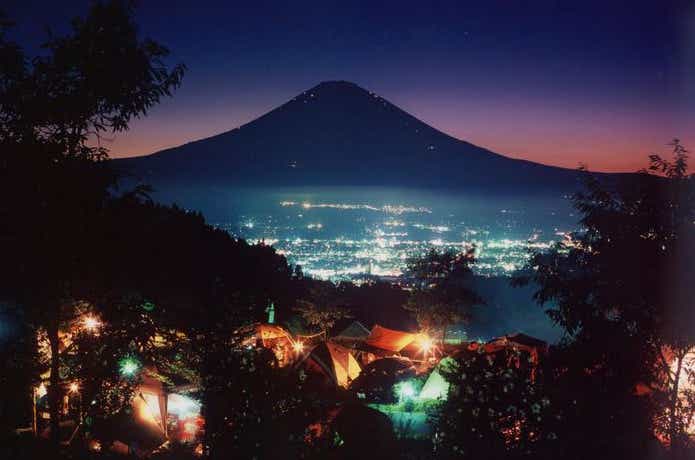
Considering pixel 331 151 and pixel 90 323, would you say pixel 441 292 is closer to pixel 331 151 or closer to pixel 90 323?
pixel 90 323

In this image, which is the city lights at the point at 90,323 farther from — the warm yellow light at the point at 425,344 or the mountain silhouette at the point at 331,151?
the mountain silhouette at the point at 331,151

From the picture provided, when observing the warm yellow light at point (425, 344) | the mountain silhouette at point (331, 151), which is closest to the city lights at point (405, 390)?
the warm yellow light at point (425, 344)

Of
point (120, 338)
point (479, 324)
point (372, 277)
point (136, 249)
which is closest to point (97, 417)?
point (120, 338)

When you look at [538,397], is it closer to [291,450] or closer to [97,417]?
[291,450]

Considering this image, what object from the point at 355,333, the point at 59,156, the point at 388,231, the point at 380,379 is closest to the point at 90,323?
the point at 59,156

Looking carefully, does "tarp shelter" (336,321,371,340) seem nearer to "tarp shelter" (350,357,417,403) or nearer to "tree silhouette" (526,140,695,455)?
"tarp shelter" (350,357,417,403)

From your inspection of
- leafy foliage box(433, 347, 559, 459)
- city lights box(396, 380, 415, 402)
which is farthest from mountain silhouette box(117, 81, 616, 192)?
leafy foliage box(433, 347, 559, 459)

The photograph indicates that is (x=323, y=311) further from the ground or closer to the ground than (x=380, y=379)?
further from the ground
